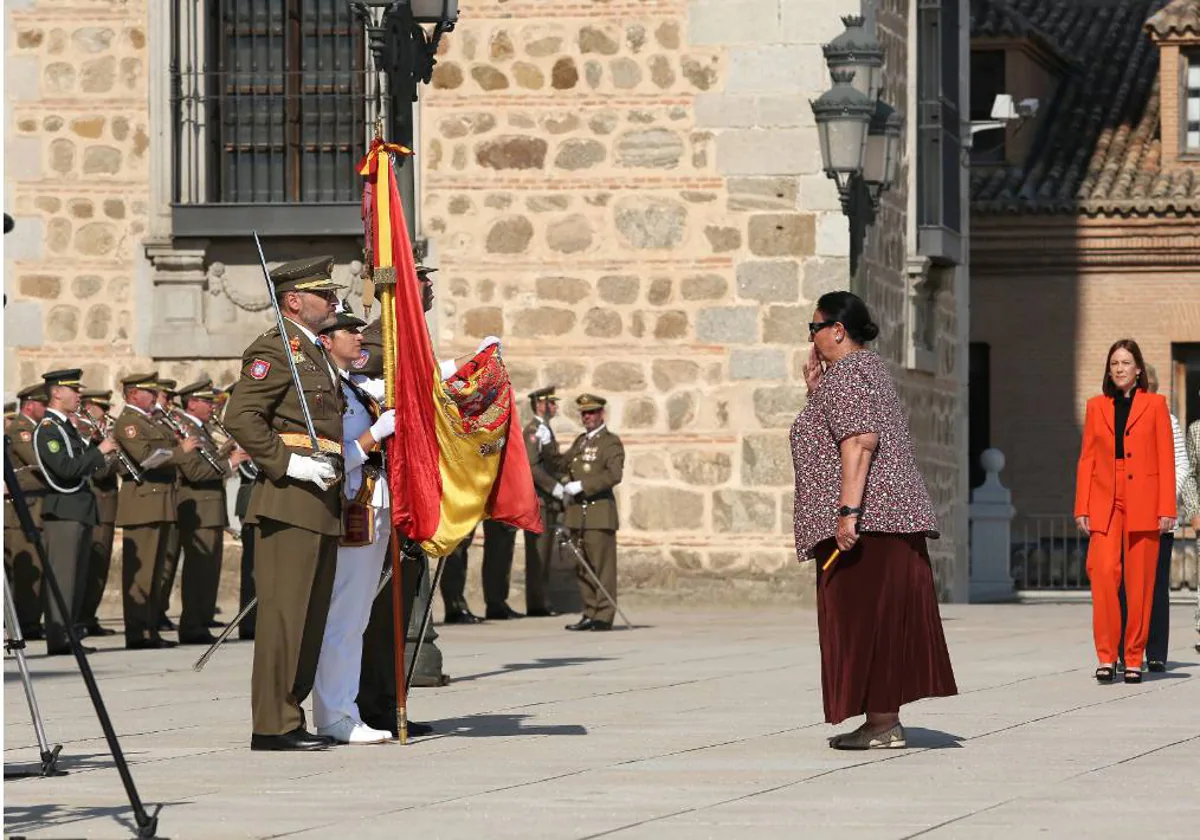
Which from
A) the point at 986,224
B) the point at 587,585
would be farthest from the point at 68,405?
the point at 986,224

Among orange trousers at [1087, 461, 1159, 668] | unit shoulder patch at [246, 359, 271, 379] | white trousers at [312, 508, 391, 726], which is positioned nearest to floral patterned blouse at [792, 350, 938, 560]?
white trousers at [312, 508, 391, 726]

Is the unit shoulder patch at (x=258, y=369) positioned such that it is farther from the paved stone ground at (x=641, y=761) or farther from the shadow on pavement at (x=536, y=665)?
the shadow on pavement at (x=536, y=665)

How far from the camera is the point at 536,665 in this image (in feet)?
53.2

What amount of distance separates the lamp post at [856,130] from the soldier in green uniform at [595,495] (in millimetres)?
3160

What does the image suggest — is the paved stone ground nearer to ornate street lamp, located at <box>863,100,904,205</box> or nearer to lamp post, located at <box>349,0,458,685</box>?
lamp post, located at <box>349,0,458,685</box>

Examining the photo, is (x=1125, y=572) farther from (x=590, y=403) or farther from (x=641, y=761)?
(x=590, y=403)

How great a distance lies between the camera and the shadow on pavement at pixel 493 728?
37.6 feet

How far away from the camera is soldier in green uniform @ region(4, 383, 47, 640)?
18.4m

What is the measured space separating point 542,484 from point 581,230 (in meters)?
2.58

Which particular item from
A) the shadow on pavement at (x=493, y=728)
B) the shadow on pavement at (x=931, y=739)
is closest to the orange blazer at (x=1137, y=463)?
the shadow on pavement at (x=931, y=739)

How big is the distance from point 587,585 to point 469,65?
5.24 m

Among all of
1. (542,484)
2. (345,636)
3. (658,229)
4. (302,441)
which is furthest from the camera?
(658,229)

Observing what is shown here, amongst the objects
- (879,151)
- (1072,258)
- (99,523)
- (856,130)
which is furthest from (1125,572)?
(1072,258)

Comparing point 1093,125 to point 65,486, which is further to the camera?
point 1093,125
